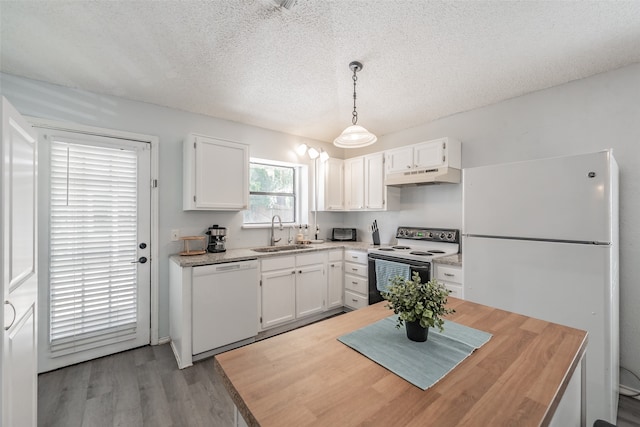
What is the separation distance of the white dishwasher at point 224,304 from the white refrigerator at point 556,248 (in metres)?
1.98

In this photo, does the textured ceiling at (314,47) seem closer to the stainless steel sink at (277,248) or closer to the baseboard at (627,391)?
the stainless steel sink at (277,248)

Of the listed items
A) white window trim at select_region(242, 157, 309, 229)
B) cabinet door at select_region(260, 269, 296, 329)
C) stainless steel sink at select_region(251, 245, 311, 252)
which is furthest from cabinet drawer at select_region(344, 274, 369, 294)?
white window trim at select_region(242, 157, 309, 229)

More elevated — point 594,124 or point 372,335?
point 594,124

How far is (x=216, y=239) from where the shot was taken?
2.93m

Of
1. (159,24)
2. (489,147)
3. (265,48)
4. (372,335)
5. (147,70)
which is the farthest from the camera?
(489,147)

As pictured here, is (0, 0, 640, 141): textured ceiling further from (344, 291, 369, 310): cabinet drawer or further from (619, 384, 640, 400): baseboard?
(619, 384, 640, 400): baseboard

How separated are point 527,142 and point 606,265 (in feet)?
4.95

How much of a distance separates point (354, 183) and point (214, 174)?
196cm

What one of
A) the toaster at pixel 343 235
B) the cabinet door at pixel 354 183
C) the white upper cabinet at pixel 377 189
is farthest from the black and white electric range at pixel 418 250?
the toaster at pixel 343 235

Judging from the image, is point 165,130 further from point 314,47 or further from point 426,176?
point 426,176

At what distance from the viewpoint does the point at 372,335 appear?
1.11 meters

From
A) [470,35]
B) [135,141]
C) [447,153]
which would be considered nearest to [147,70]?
[135,141]

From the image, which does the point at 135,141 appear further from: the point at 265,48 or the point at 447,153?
the point at 447,153

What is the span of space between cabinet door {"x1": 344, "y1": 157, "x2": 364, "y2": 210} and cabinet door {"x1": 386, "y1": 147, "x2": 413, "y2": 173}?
498 millimetres
